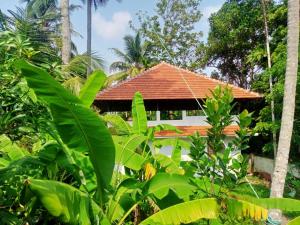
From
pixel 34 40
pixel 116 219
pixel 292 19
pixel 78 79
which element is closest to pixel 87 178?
pixel 116 219

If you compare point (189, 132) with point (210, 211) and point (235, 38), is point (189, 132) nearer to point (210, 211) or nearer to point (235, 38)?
point (235, 38)

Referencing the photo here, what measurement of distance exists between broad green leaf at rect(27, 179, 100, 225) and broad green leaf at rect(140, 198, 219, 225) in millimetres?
706

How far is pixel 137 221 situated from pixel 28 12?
280cm

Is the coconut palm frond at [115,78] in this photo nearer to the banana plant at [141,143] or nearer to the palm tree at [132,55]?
the palm tree at [132,55]

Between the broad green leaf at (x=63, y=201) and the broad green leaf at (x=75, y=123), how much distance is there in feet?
0.88

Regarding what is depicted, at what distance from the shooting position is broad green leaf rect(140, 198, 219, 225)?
10.9ft

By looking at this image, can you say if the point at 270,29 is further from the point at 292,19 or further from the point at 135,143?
the point at 135,143

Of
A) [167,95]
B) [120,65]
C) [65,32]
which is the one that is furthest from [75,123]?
[120,65]

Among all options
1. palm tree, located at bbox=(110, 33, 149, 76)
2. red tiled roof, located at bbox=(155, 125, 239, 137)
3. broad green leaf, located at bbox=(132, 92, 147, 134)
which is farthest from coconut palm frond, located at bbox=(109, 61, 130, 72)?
broad green leaf, located at bbox=(132, 92, 147, 134)

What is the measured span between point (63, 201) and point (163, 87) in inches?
515

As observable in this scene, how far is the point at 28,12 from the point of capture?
11.6 feet

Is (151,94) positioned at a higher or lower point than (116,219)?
higher

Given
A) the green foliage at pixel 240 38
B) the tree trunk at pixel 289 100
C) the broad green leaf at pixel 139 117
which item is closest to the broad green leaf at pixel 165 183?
the broad green leaf at pixel 139 117

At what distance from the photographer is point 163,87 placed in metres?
16.1
